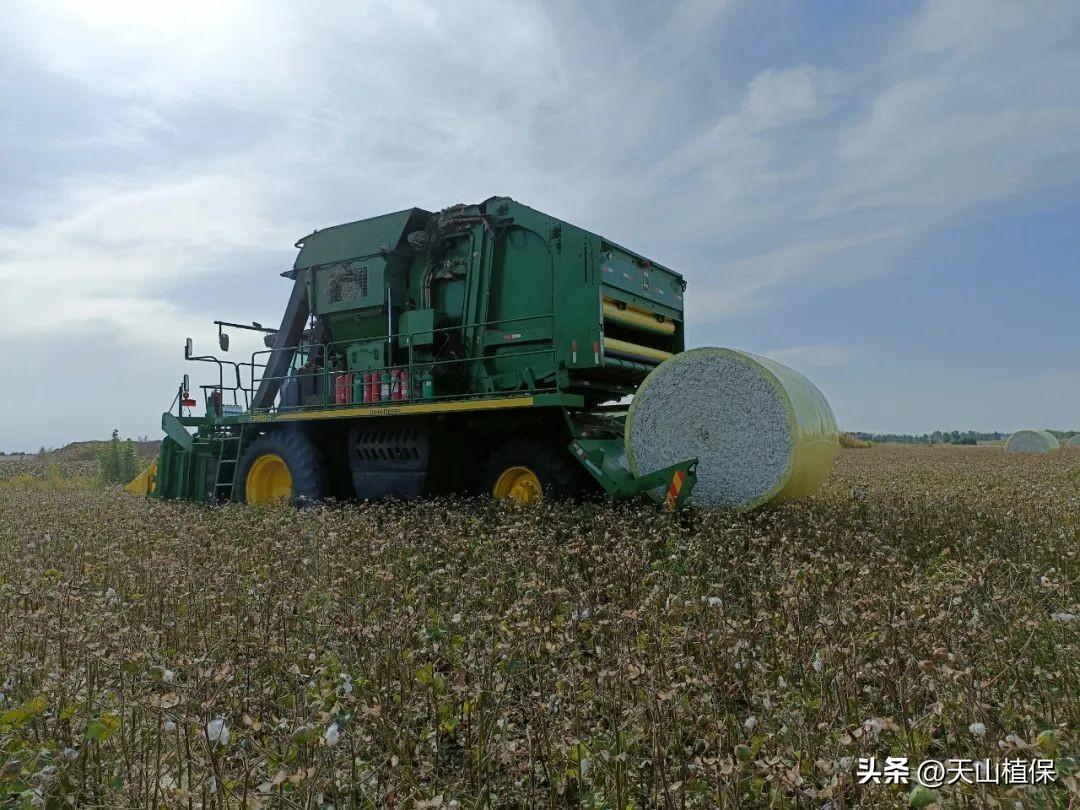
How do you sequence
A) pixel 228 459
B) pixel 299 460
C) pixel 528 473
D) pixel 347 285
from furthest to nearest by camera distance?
1. pixel 228 459
2. pixel 347 285
3. pixel 299 460
4. pixel 528 473

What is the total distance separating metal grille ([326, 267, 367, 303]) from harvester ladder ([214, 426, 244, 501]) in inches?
102

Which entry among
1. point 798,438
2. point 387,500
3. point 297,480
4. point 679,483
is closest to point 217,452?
point 297,480

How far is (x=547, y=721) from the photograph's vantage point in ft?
9.26

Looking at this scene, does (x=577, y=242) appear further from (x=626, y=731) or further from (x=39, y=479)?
(x=39, y=479)

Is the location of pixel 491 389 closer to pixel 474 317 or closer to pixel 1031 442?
pixel 474 317

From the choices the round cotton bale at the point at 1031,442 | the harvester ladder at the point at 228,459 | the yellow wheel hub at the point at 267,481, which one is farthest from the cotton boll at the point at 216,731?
the round cotton bale at the point at 1031,442

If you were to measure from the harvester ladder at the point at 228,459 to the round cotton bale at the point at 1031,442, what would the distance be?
1173 inches

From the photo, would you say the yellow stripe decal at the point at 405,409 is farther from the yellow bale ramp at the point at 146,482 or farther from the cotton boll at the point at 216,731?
the cotton boll at the point at 216,731

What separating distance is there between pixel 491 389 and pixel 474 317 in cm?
103

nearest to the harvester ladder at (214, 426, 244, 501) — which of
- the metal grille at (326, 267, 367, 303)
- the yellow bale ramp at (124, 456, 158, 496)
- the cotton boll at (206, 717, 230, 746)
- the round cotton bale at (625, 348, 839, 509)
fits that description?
the yellow bale ramp at (124, 456, 158, 496)

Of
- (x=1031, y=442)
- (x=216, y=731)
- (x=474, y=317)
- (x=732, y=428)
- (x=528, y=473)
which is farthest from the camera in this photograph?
(x=1031, y=442)

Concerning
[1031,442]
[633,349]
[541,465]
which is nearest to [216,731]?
[541,465]

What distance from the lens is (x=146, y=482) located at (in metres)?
13.8

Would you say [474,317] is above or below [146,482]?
above
